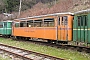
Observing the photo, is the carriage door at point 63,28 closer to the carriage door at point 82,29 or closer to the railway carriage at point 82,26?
the railway carriage at point 82,26

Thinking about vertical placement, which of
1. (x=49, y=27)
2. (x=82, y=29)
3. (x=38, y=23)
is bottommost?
(x=82, y=29)

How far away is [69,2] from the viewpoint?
42250mm

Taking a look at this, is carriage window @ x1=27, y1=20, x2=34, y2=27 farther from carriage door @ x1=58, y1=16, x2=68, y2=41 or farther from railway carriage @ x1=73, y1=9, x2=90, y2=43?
railway carriage @ x1=73, y1=9, x2=90, y2=43

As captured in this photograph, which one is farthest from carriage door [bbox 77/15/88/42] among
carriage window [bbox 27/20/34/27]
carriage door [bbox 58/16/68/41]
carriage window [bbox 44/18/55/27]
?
carriage window [bbox 27/20/34/27]

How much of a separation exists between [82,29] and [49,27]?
540cm

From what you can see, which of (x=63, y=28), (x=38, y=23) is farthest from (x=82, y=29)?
(x=38, y=23)

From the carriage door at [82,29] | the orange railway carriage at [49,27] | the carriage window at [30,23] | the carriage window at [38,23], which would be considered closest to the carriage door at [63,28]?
the orange railway carriage at [49,27]

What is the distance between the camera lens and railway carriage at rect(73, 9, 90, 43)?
15.7 meters

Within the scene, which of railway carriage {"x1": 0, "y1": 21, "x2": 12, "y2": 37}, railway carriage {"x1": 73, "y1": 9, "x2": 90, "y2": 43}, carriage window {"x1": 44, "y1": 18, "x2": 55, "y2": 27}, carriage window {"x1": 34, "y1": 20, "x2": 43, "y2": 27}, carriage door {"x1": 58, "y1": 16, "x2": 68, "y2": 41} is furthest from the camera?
railway carriage {"x1": 0, "y1": 21, "x2": 12, "y2": 37}

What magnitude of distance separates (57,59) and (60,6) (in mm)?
31848

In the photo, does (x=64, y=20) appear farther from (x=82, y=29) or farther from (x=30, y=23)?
(x=30, y=23)

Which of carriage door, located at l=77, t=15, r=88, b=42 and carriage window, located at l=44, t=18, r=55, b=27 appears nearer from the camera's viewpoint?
carriage door, located at l=77, t=15, r=88, b=42

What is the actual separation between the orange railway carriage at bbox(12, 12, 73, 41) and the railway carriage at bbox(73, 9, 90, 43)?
3.39ft

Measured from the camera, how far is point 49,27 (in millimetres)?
21188
